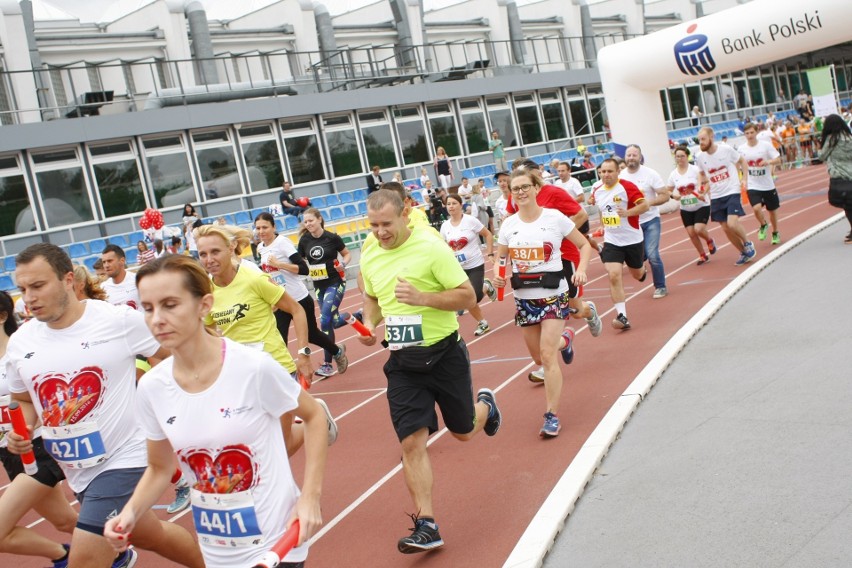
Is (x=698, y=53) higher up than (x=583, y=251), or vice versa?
(x=698, y=53)

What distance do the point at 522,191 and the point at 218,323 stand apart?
2.73 m

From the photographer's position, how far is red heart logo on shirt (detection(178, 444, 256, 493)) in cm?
333

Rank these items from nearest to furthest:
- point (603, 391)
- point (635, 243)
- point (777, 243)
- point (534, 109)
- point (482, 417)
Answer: point (482, 417) → point (603, 391) → point (635, 243) → point (777, 243) → point (534, 109)

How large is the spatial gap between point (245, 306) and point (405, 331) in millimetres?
1446

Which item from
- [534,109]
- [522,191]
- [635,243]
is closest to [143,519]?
[522,191]

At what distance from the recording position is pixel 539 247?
7488mm

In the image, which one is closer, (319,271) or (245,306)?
(245,306)

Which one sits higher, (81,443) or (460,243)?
(460,243)

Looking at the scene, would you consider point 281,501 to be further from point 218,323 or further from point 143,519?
point 218,323

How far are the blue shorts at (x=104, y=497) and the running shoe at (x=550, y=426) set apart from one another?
3.31 meters

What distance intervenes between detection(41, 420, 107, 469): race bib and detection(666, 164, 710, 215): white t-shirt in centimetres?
1096

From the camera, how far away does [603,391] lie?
8.12 meters

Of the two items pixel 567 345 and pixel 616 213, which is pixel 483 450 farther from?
pixel 616 213

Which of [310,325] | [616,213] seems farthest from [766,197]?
[310,325]
